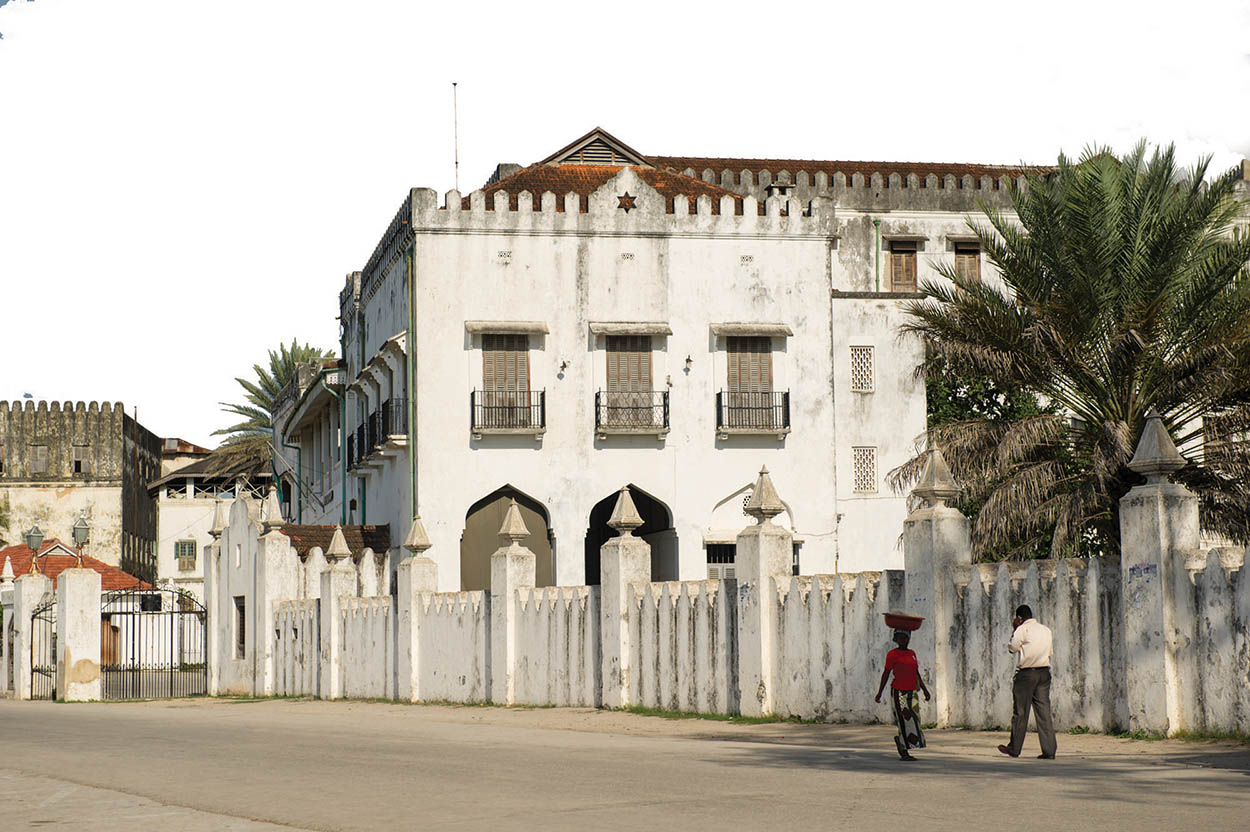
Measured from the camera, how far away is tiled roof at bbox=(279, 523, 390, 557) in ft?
121

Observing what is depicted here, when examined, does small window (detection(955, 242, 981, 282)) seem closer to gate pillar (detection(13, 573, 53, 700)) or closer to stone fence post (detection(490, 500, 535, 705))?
stone fence post (detection(490, 500, 535, 705))

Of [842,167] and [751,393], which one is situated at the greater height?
[842,167]

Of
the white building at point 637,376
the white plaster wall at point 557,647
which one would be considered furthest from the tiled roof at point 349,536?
the white plaster wall at point 557,647

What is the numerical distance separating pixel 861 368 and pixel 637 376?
5.24 metres

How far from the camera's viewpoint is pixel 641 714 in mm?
21047

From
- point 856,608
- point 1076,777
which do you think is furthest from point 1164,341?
point 1076,777

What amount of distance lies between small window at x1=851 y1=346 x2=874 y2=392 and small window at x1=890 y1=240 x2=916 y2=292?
5.50 metres

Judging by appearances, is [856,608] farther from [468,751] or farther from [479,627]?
[479,627]

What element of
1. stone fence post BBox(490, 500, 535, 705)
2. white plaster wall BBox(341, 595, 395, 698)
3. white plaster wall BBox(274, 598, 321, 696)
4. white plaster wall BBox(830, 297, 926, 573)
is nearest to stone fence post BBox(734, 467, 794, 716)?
stone fence post BBox(490, 500, 535, 705)

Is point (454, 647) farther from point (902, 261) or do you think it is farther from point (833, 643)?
point (902, 261)

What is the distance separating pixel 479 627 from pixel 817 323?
15.4 metres

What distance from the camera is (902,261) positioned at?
43594mm

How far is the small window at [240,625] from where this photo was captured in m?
34.6

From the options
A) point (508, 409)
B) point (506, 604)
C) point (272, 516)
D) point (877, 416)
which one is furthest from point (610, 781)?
point (877, 416)
